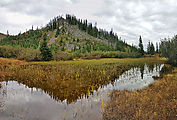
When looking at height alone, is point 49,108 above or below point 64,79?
below

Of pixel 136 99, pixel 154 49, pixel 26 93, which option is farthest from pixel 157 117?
pixel 154 49

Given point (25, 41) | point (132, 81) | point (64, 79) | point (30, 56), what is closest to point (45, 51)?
point (30, 56)

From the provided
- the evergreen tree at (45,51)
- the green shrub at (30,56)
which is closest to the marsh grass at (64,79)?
the green shrub at (30,56)

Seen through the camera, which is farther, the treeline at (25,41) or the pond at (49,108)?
the treeline at (25,41)

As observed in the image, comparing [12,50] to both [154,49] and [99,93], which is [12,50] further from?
[154,49]

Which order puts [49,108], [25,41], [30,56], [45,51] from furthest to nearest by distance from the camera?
[25,41], [45,51], [30,56], [49,108]

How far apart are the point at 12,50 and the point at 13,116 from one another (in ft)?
132

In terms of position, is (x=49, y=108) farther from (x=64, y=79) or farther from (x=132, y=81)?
(x=132, y=81)

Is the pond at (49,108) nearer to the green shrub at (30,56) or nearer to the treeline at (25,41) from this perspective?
the green shrub at (30,56)

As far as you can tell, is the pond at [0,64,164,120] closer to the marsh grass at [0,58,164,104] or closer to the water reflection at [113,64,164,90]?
the marsh grass at [0,58,164,104]

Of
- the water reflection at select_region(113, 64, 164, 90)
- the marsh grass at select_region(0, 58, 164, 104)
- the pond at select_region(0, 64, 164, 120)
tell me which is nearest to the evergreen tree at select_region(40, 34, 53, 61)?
the marsh grass at select_region(0, 58, 164, 104)

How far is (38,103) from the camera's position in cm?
692

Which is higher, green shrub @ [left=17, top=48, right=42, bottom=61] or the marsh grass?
green shrub @ [left=17, top=48, right=42, bottom=61]

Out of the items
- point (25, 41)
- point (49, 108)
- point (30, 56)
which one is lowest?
point (49, 108)
